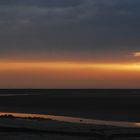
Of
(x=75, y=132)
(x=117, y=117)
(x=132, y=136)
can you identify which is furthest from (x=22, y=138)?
(x=117, y=117)

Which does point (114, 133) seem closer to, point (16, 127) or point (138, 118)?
point (16, 127)

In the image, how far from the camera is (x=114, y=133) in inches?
964

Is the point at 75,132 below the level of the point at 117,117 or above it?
below

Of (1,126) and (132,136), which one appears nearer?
(132,136)

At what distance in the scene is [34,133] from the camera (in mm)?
24609

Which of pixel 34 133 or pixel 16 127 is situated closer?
pixel 34 133

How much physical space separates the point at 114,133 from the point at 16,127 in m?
5.17

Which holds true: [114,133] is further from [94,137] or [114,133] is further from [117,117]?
[117,117]

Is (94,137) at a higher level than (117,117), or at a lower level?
lower

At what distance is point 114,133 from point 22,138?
14.7ft

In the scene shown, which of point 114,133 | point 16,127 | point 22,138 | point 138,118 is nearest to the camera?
point 22,138

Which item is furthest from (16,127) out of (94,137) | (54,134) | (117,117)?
(117,117)

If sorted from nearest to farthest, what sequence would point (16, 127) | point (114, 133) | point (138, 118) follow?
point (114, 133) < point (16, 127) < point (138, 118)

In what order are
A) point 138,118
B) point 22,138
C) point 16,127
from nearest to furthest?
point 22,138
point 16,127
point 138,118
